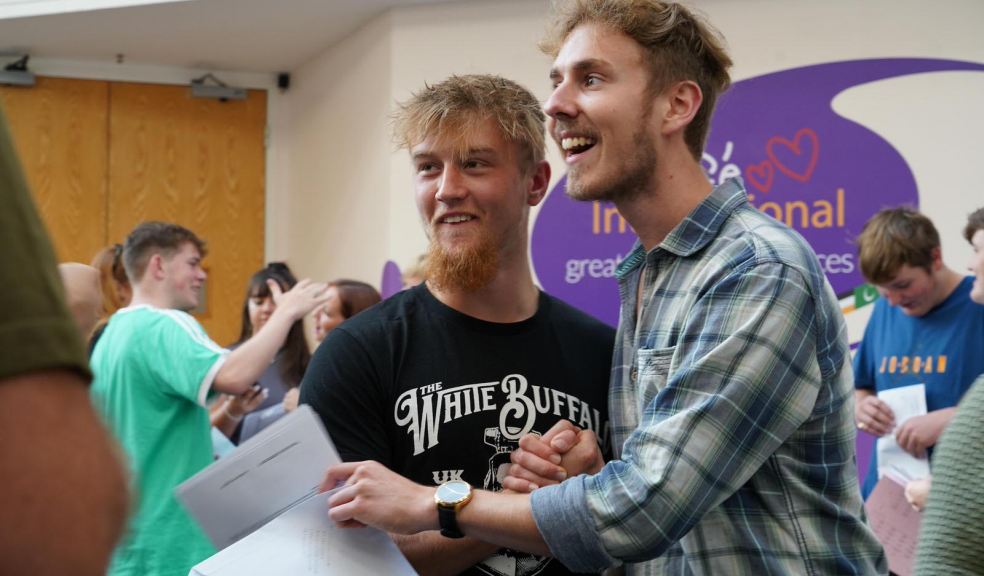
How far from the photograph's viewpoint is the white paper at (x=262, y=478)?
163cm

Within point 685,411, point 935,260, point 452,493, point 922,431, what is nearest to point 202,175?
point 935,260

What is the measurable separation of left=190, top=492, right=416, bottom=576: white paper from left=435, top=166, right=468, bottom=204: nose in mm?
686

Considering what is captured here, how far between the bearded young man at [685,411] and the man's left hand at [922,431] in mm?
1816

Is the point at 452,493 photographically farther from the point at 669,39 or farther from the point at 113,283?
the point at 113,283

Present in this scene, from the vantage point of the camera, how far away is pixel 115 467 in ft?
1.84

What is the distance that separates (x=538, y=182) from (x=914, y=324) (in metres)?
2.19

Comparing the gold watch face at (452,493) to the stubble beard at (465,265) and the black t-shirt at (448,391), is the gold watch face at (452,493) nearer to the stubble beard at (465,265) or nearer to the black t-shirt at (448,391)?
the black t-shirt at (448,391)

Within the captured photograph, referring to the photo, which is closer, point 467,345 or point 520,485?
point 520,485

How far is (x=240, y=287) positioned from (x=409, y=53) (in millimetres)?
2518

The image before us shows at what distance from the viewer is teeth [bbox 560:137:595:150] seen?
6.12 feet

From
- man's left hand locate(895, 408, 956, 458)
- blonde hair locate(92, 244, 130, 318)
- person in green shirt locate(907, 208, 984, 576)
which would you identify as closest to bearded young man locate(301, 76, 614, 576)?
person in green shirt locate(907, 208, 984, 576)

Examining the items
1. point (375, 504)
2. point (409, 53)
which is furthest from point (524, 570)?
point (409, 53)

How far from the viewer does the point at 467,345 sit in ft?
6.41

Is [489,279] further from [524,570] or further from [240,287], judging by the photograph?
[240,287]
